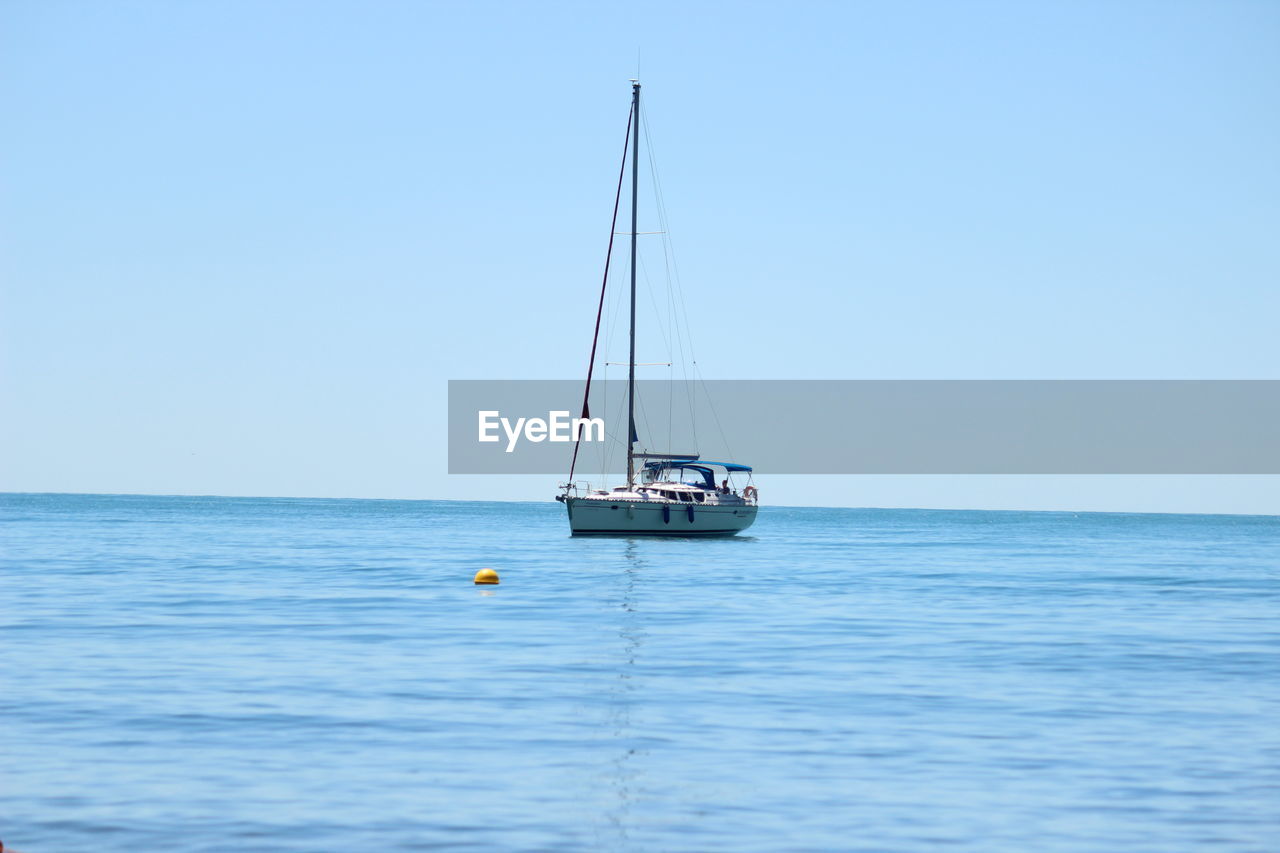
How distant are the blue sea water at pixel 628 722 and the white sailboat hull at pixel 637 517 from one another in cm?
2982

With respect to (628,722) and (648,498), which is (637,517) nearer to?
(648,498)

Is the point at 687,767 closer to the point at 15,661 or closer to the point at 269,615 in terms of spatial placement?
the point at 15,661

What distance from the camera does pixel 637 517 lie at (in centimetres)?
7625

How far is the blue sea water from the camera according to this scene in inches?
574

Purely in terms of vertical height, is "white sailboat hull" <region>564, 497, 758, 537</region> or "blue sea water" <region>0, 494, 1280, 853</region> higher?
"blue sea water" <region>0, 494, 1280, 853</region>

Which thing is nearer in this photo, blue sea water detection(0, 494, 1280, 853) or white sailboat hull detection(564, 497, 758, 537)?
blue sea water detection(0, 494, 1280, 853)

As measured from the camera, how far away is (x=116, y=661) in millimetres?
26672

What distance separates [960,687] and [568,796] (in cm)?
1126

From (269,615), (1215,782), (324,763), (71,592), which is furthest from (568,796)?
(71,592)

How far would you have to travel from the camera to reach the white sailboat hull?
75.9 meters

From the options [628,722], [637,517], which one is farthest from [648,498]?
[628,722]

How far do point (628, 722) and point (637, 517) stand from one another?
55.6 meters

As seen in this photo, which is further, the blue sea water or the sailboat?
the sailboat

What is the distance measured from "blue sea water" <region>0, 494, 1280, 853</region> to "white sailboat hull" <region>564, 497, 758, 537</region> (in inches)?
1174
